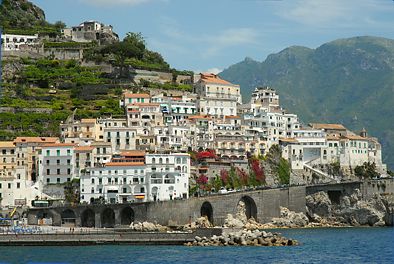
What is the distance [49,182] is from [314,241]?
98.2 feet

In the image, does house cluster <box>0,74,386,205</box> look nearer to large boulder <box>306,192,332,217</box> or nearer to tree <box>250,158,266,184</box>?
tree <box>250,158,266,184</box>

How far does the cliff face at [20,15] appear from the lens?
134250 millimetres

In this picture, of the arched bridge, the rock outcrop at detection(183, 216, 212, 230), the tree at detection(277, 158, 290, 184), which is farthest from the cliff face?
the rock outcrop at detection(183, 216, 212, 230)

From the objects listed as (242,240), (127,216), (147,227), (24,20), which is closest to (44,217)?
(127,216)

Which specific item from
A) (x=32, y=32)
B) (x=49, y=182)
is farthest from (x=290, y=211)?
(x=32, y=32)

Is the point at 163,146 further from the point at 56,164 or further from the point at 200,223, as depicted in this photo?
the point at 200,223

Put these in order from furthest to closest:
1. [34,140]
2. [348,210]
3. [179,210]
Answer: [348,210] < [34,140] < [179,210]

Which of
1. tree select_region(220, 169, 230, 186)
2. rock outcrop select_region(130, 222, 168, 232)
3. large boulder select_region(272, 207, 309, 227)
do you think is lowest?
rock outcrop select_region(130, 222, 168, 232)

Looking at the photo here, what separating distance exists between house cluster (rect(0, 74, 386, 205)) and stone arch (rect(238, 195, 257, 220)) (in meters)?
5.31

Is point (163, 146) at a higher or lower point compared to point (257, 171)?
higher

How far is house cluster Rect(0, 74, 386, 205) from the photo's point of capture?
91.0m

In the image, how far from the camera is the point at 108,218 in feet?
294

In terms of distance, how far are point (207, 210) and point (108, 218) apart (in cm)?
1056

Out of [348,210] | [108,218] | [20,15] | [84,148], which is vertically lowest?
[108,218]
